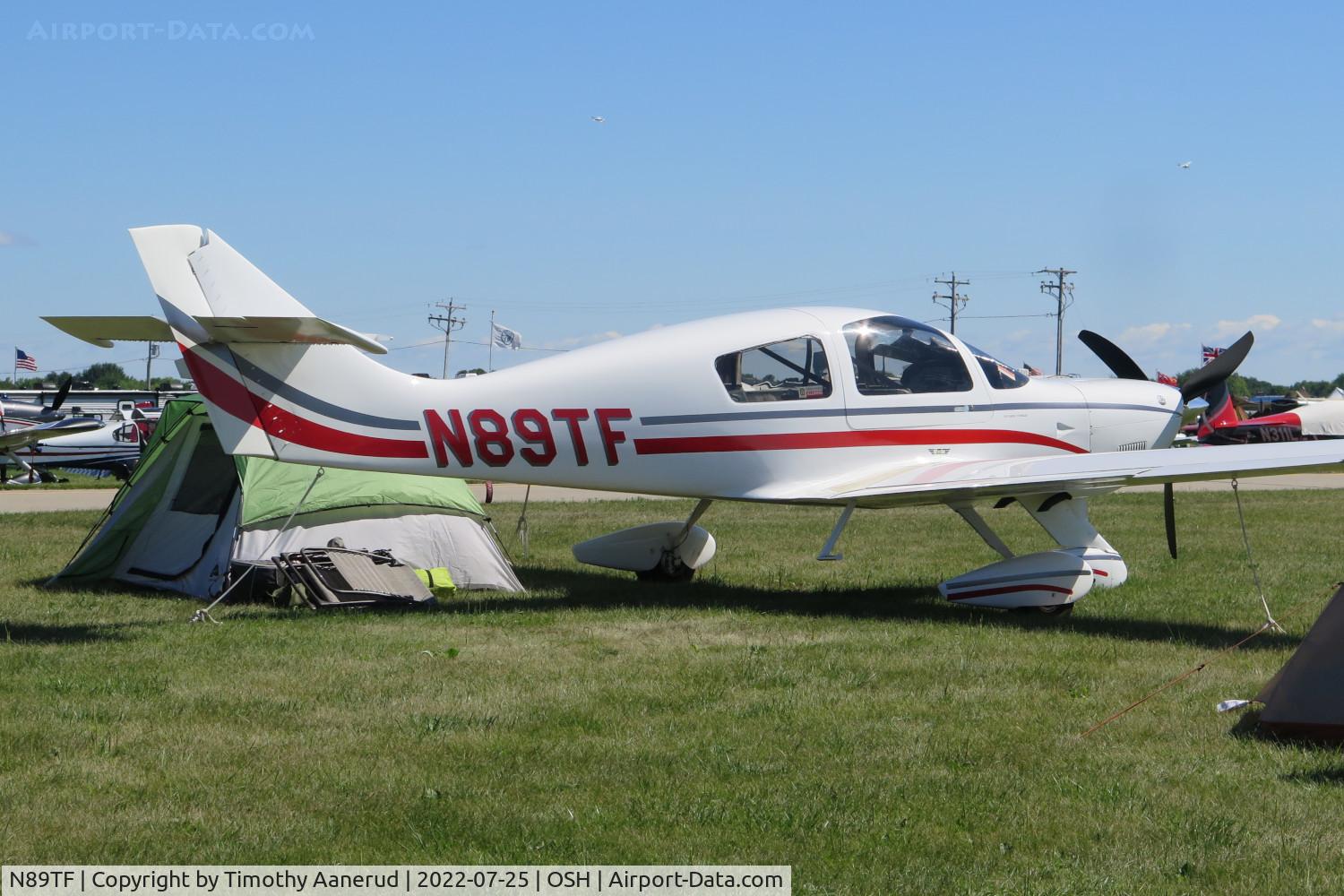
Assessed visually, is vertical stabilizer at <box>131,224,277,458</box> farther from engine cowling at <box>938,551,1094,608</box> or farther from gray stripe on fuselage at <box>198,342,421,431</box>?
engine cowling at <box>938,551,1094,608</box>

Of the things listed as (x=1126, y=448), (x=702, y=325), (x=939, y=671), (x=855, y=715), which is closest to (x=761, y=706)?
(x=855, y=715)

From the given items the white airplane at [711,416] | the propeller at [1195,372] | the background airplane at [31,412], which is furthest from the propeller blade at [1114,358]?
the background airplane at [31,412]

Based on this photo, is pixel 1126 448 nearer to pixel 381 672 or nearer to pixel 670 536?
pixel 670 536

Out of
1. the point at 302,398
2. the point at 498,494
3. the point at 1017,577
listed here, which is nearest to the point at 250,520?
the point at 302,398

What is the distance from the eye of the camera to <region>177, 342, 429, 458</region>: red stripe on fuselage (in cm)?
946

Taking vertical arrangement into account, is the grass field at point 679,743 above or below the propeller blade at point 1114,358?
below

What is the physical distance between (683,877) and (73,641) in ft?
18.9

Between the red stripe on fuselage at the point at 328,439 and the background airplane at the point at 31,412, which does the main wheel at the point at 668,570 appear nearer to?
the red stripe on fuselage at the point at 328,439

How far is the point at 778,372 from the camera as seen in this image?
34.3 feet

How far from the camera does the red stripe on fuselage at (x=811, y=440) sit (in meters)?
10.2

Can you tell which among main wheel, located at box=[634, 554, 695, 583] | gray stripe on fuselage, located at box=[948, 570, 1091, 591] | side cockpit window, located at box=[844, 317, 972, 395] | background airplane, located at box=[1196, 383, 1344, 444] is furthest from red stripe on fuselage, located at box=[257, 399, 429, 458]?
→ background airplane, located at box=[1196, 383, 1344, 444]

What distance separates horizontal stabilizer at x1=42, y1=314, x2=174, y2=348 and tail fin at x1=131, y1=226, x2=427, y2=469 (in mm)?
197

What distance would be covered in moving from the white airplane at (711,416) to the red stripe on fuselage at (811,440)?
1 cm

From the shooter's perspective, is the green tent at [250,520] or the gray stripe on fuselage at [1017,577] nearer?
the gray stripe on fuselage at [1017,577]
